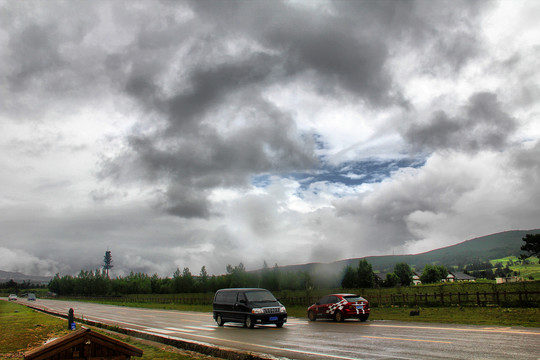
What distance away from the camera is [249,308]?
1945 centimetres

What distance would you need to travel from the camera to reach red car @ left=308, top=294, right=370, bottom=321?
21719 millimetres

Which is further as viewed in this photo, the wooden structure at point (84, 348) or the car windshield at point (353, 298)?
the car windshield at point (353, 298)

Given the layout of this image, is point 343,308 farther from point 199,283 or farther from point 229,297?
point 199,283

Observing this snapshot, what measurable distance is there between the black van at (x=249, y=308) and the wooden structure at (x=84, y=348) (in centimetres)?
1527

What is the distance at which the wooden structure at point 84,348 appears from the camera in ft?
13.4

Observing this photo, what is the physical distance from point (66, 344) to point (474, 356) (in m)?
8.38

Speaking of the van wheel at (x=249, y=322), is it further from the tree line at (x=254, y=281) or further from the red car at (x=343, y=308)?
the tree line at (x=254, y=281)

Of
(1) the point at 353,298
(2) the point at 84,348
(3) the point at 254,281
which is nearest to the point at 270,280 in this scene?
(3) the point at 254,281

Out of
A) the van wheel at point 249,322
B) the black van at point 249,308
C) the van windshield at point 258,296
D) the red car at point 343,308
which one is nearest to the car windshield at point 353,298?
the red car at point 343,308

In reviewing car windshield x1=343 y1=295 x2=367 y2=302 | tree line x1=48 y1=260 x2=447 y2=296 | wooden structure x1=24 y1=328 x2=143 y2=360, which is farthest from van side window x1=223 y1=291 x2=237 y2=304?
tree line x1=48 y1=260 x2=447 y2=296

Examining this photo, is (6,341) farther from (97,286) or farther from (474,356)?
(97,286)

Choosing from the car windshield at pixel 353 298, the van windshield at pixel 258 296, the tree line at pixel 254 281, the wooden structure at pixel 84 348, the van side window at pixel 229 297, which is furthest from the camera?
the tree line at pixel 254 281

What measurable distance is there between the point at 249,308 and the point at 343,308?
5.53 metres

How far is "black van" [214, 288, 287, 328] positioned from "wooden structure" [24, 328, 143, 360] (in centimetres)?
1527
